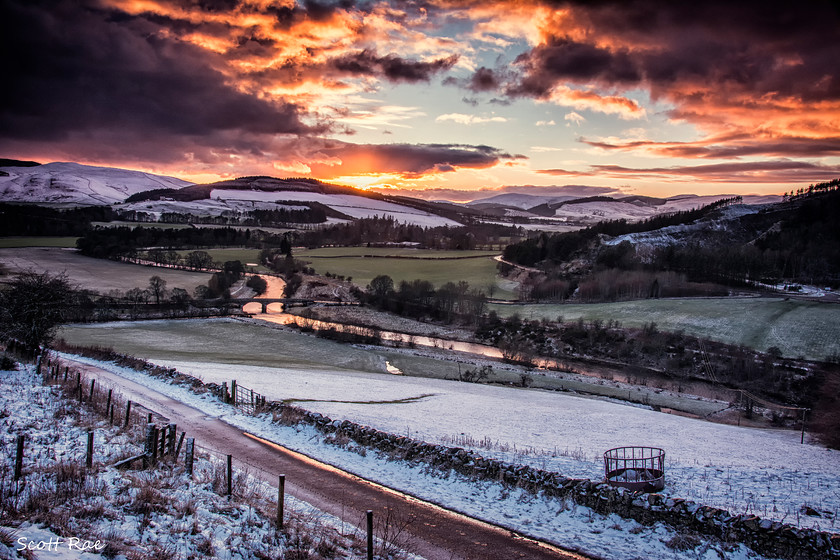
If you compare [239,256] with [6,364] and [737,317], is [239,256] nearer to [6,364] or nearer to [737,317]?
[737,317]

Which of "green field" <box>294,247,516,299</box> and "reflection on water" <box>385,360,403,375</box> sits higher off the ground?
"green field" <box>294,247,516,299</box>

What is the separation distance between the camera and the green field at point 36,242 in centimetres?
14125

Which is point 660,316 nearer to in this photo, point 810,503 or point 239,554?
point 810,503

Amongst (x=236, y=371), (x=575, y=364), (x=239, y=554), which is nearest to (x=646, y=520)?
(x=239, y=554)

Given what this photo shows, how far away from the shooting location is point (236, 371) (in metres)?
43.5

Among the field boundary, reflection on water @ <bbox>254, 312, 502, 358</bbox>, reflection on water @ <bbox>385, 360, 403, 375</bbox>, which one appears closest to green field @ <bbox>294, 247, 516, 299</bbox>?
reflection on water @ <bbox>254, 312, 502, 358</bbox>

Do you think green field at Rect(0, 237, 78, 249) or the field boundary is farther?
green field at Rect(0, 237, 78, 249)

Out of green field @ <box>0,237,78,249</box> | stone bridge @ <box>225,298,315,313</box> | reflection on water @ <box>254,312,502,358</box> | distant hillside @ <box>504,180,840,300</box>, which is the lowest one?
reflection on water @ <box>254,312,502,358</box>

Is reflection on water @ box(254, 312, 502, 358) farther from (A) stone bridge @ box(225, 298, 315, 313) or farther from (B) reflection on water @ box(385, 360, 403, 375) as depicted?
(B) reflection on water @ box(385, 360, 403, 375)

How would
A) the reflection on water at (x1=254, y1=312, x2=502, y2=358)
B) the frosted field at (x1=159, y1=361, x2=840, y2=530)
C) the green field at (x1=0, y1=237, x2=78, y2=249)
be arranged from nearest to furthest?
the frosted field at (x1=159, y1=361, x2=840, y2=530) < the reflection on water at (x1=254, y1=312, x2=502, y2=358) < the green field at (x1=0, y1=237, x2=78, y2=249)

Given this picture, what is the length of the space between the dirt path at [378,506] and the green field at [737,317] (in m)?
73.1

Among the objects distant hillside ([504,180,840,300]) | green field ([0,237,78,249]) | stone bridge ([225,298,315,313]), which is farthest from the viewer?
green field ([0,237,78,249])

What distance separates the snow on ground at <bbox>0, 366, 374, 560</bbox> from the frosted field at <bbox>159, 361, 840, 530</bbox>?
34.3 ft

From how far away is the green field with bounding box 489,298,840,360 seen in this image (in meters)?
71.6
